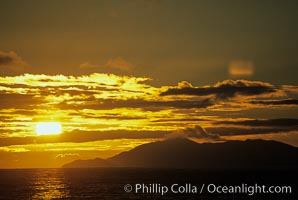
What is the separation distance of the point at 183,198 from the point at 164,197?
25.3 ft

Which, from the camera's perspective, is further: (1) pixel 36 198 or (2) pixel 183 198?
(1) pixel 36 198

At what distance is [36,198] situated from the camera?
7037 inches

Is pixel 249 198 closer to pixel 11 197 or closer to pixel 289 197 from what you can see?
pixel 289 197

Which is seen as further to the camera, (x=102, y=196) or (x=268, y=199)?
(x=102, y=196)

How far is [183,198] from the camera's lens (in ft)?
550

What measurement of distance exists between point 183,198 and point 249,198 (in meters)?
25.5

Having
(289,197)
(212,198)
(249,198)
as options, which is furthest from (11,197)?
(289,197)

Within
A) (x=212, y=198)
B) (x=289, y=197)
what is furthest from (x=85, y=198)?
(x=289, y=197)

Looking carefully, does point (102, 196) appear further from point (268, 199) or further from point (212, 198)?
point (268, 199)

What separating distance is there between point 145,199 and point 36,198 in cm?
4730

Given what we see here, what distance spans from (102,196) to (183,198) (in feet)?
112

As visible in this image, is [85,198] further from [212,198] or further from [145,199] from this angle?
[212,198]

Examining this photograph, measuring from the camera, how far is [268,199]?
164 m

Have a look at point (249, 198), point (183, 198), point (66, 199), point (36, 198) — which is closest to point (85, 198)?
point (66, 199)
